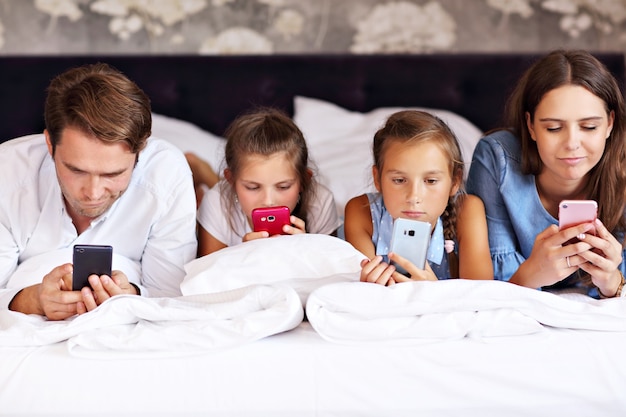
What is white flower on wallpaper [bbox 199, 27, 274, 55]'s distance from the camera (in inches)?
129

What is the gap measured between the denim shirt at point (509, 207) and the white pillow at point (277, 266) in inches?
19.0

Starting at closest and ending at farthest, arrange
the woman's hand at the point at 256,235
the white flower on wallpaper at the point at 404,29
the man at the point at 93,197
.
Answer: the man at the point at 93,197 → the woman's hand at the point at 256,235 → the white flower on wallpaper at the point at 404,29

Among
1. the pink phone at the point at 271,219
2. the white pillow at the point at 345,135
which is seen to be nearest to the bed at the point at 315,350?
the pink phone at the point at 271,219

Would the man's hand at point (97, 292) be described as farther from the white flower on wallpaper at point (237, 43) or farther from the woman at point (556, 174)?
the white flower on wallpaper at point (237, 43)

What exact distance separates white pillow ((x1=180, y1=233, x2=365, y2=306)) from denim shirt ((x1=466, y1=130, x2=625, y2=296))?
48 centimetres

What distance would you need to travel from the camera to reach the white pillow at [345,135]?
2.76 metres

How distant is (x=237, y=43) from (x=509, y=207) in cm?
169

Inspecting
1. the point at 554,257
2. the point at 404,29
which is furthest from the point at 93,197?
the point at 404,29

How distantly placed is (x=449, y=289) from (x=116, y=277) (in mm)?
748

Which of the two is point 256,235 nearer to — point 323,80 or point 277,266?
point 277,266

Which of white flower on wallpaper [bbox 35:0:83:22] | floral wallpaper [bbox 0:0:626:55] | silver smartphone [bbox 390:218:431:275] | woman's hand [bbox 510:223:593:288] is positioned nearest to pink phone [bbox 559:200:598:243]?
woman's hand [bbox 510:223:593:288]

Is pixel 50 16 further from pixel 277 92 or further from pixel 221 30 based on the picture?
pixel 277 92

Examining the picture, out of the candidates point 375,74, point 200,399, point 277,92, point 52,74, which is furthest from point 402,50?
point 200,399

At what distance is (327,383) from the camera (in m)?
1.42
